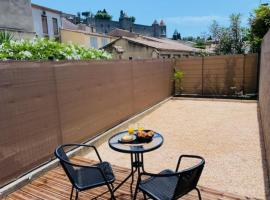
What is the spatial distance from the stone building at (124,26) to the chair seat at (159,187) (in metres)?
45.4

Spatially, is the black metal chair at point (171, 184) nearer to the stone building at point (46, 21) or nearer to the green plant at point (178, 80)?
the green plant at point (178, 80)

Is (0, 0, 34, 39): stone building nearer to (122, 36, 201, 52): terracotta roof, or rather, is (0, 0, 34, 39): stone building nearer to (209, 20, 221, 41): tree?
(122, 36, 201, 52): terracotta roof

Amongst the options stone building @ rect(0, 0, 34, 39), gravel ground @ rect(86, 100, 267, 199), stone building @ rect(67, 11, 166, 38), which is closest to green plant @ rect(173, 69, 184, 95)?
gravel ground @ rect(86, 100, 267, 199)

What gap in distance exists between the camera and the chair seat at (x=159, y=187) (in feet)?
7.59

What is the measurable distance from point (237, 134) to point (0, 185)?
16.8 feet

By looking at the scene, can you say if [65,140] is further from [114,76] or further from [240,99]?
[240,99]

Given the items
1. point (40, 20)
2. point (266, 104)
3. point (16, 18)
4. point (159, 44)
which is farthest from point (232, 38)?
point (40, 20)

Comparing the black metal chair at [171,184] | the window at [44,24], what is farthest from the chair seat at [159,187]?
the window at [44,24]

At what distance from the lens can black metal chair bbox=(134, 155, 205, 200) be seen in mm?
2082

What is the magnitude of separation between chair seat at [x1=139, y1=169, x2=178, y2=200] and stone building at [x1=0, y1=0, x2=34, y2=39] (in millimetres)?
13423

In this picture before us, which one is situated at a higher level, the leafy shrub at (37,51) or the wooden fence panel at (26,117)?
the leafy shrub at (37,51)

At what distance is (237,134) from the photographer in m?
5.73

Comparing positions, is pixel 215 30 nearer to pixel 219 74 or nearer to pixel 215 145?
pixel 219 74

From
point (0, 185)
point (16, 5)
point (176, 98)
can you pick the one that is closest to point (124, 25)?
point (16, 5)
